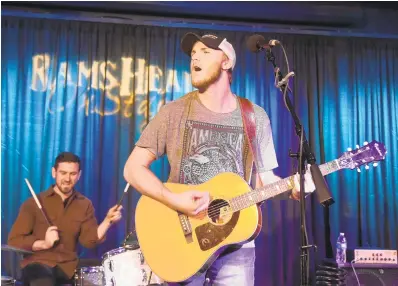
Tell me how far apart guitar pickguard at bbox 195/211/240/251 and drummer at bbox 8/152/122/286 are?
1981 millimetres

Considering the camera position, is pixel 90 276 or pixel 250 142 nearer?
pixel 250 142

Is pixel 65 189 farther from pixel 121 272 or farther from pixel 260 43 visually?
pixel 260 43

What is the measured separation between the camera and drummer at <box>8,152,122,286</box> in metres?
4.25

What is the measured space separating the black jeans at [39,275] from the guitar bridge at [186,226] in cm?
187

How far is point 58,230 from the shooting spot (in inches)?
181

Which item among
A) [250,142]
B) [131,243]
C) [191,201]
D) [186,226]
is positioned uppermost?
[250,142]

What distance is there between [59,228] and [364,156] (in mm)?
3071

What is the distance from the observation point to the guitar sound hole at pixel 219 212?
2.69 meters

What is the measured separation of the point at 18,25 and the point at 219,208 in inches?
166

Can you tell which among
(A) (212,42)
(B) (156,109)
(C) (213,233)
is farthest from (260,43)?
(B) (156,109)

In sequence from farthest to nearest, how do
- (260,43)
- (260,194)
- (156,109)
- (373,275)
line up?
1. (156,109)
2. (373,275)
3. (260,194)
4. (260,43)

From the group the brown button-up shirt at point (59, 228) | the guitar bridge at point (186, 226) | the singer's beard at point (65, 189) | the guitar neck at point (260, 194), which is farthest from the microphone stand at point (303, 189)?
the singer's beard at point (65, 189)

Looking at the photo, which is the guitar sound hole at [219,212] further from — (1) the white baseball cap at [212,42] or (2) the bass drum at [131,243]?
(2) the bass drum at [131,243]

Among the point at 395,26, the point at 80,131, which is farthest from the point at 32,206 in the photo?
the point at 395,26
